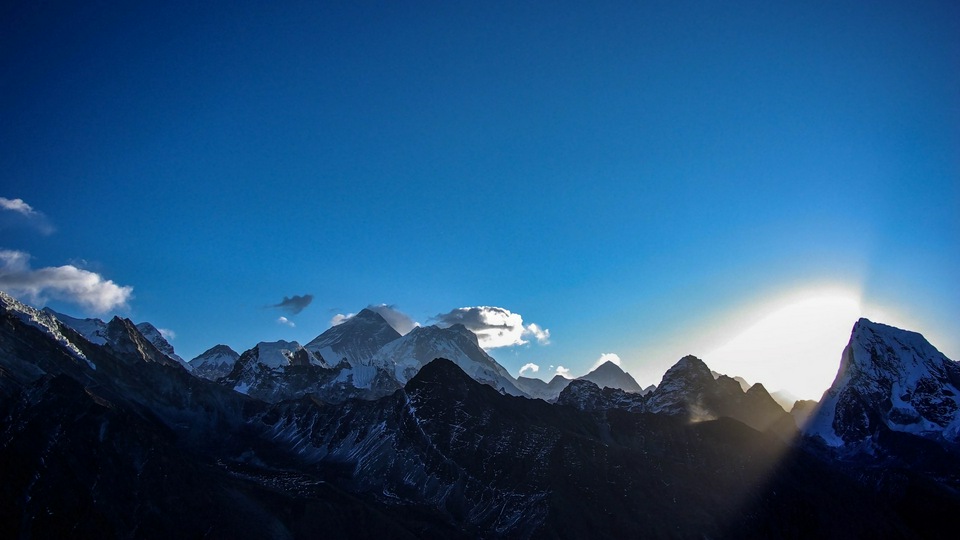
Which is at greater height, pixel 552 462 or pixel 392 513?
pixel 552 462

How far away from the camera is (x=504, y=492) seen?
186125 millimetres

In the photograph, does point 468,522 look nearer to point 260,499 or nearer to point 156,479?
point 260,499

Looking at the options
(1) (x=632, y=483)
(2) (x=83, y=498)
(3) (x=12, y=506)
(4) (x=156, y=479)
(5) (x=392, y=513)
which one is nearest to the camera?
(3) (x=12, y=506)

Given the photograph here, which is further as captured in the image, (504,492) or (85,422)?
(504,492)

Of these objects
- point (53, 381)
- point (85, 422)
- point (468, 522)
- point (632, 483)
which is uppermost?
point (53, 381)

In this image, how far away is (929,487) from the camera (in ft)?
649

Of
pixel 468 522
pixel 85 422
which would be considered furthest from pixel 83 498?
pixel 468 522

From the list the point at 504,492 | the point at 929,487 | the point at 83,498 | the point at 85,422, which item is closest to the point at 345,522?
the point at 504,492

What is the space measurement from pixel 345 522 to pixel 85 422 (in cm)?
7792

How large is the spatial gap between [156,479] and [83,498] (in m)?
17.9

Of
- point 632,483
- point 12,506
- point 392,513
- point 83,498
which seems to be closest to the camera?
point 12,506

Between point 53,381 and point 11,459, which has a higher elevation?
point 53,381

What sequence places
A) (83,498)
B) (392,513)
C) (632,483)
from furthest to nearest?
(632,483) < (392,513) < (83,498)

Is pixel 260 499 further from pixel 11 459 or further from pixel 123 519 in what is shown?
pixel 11 459
